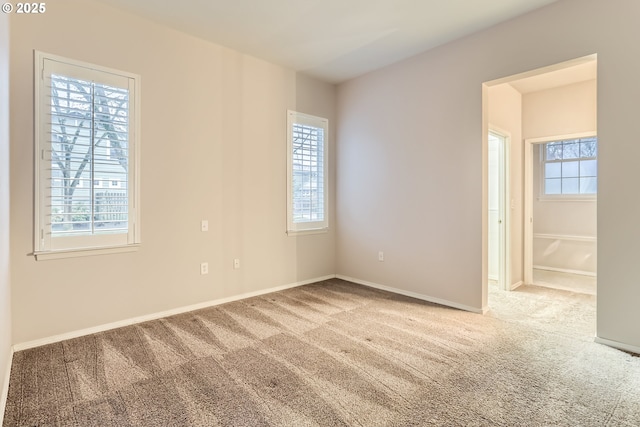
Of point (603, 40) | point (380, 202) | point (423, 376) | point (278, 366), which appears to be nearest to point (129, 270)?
point (278, 366)

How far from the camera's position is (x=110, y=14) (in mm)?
2922

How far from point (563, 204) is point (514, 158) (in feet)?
6.06

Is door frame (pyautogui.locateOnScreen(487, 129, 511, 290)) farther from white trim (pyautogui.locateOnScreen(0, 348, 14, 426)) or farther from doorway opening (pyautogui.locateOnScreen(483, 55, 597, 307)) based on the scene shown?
white trim (pyautogui.locateOnScreen(0, 348, 14, 426))

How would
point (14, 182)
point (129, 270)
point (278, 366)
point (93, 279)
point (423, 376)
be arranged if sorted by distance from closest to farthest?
point (423, 376), point (278, 366), point (14, 182), point (93, 279), point (129, 270)

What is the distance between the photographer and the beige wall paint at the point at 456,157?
2555 mm

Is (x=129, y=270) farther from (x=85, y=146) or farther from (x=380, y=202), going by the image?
(x=380, y=202)

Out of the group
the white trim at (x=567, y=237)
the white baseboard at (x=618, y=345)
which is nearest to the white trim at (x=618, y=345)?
the white baseboard at (x=618, y=345)

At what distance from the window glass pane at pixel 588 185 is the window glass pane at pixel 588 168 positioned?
9cm

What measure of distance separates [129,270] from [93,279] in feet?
0.95

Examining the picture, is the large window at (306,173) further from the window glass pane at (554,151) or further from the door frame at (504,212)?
the window glass pane at (554,151)

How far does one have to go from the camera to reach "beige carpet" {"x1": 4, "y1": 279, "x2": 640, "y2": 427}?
1807mm

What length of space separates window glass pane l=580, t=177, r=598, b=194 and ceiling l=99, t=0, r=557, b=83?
3.68 metres

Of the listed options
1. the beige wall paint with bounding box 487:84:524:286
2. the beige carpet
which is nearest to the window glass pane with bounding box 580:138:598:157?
the beige wall paint with bounding box 487:84:524:286

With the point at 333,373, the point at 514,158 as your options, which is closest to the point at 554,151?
the point at 514,158
